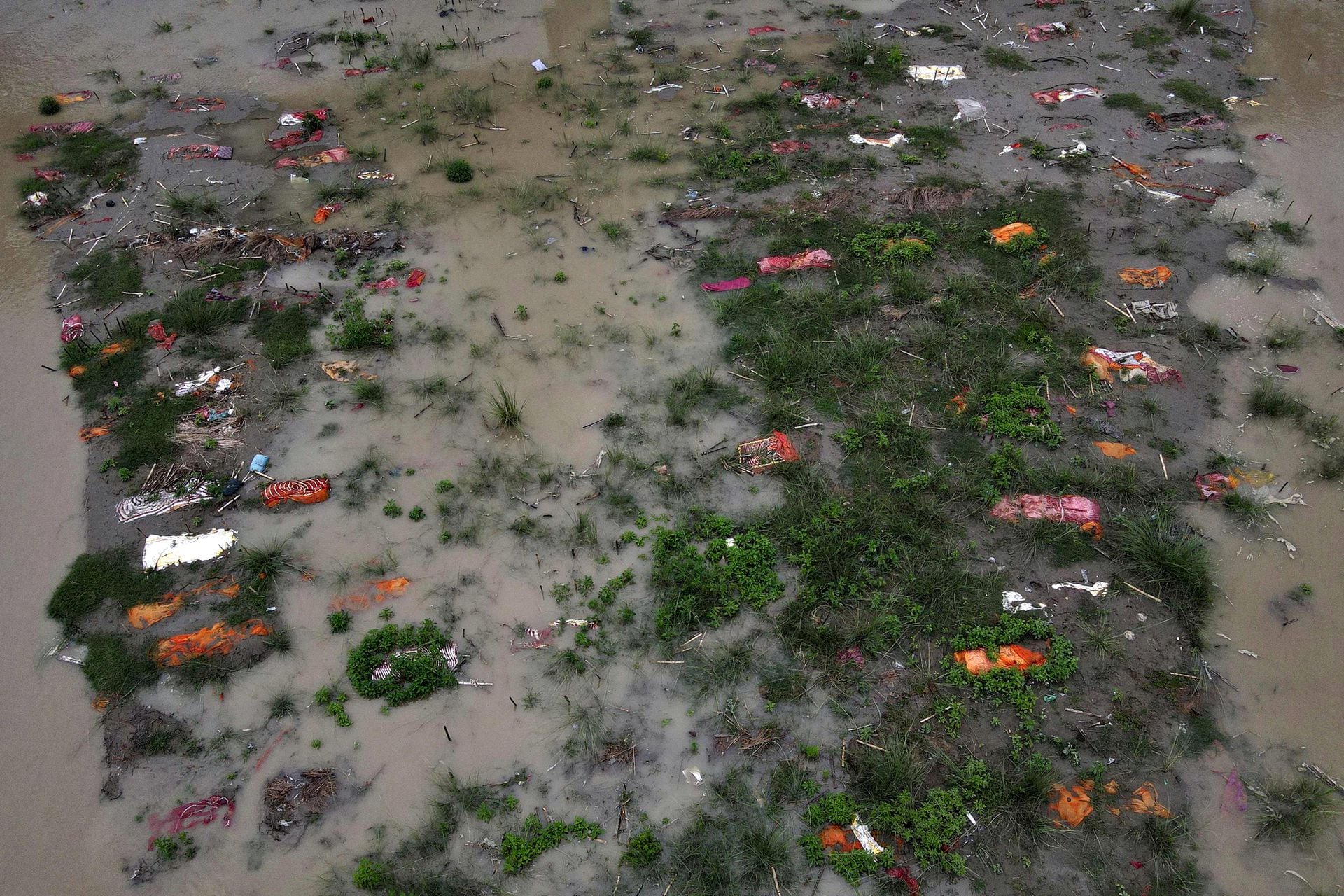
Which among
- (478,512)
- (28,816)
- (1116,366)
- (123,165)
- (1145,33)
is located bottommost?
(28,816)

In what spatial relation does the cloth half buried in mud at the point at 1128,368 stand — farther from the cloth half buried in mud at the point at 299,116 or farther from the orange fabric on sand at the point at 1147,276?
the cloth half buried in mud at the point at 299,116

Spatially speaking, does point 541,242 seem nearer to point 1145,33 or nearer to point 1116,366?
point 1116,366

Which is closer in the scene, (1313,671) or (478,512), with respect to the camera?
(1313,671)

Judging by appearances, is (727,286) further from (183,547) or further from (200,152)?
(200,152)

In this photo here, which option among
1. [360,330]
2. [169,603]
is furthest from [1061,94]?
[169,603]

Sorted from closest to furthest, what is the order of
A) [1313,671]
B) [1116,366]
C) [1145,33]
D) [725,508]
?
[1313,671], [725,508], [1116,366], [1145,33]

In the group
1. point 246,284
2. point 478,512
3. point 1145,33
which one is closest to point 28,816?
point 478,512

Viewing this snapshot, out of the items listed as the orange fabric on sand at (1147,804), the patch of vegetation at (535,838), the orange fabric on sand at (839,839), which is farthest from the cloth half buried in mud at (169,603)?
the orange fabric on sand at (1147,804)

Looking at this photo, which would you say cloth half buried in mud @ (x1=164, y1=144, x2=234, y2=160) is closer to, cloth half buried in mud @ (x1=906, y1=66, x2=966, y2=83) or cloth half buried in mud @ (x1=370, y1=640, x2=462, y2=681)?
cloth half buried in mud @ (x1=370, y1=640, x2=462, y2=681)
